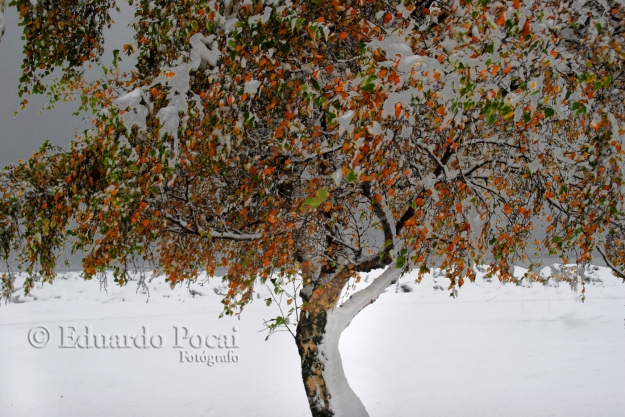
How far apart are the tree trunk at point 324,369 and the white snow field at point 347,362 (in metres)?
3.45

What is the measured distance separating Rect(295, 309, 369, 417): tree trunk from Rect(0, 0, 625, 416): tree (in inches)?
1.0

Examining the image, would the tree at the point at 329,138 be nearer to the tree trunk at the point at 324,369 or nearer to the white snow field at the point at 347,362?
the tree trunk at the point at 324,369

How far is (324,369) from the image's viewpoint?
21.0 feet

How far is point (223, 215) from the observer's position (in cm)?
645

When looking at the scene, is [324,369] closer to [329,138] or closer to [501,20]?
[329,138]

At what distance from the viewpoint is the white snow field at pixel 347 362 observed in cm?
1006

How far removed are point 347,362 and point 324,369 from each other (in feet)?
27.3

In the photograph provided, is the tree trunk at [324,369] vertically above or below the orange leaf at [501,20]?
below

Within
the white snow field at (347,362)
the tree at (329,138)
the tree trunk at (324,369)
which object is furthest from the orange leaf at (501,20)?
the white snow field at (347,362)

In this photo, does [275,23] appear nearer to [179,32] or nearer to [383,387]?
[179,32]

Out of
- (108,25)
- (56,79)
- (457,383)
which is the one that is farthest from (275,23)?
(457,383)

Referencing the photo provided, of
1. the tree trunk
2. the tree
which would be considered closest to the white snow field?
the tree trunk

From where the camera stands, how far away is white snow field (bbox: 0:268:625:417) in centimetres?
1006

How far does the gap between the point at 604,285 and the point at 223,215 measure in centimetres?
3497
